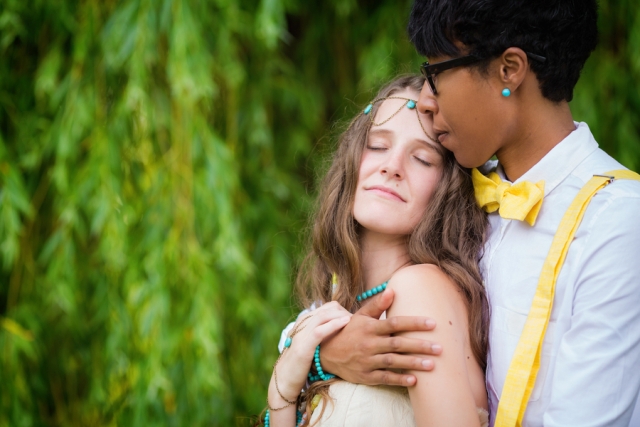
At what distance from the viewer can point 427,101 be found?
1.61 meters

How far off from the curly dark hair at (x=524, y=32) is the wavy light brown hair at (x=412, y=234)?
0.28 meters

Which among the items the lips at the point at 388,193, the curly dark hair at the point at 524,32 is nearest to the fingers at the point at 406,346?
the lips at the point at 388,193

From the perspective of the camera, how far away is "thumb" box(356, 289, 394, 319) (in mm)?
1502

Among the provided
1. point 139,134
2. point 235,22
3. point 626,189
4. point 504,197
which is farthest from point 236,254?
point 626,189

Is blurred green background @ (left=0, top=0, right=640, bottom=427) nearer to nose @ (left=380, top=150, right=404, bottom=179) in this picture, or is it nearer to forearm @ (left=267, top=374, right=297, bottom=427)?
nose @ (left=380, top=150, right=404, bottom=179)

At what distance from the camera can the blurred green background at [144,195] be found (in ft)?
7.87

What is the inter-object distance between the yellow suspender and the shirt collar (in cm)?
9

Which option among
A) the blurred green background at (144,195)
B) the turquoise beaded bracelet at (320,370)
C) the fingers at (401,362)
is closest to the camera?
the fingers at (401,362)

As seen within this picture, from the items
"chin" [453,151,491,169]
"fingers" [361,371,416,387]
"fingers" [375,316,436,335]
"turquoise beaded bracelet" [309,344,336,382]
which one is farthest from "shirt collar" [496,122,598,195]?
"turquoise beaded bracelet" [309,344,336,382]

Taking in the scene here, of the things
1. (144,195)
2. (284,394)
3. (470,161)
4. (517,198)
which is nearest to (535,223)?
(517,198)

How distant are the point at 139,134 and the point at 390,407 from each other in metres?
1.49

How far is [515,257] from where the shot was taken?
4.81 ft

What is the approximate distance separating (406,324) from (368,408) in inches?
9.3

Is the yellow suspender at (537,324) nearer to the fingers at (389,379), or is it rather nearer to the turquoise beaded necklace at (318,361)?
the fingers at (389,379)
